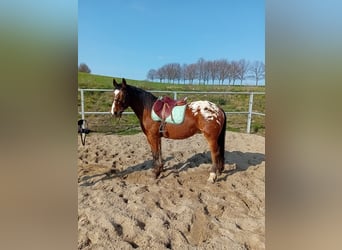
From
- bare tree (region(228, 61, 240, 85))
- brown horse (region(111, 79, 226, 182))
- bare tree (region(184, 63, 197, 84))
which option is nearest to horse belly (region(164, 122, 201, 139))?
brown horse (region(111, 79, 226, 182))

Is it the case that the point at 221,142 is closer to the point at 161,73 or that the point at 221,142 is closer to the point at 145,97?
the point at 145,97

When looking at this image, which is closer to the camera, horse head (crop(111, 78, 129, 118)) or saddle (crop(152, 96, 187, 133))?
horse head (crop(111, 78, 129, 118))

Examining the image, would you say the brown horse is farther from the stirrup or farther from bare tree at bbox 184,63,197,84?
bare tree at bbox 184,63,197,84

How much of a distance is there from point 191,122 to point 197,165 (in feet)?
1.95

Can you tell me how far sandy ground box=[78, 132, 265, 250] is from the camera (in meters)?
1.15

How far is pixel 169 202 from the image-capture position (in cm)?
158

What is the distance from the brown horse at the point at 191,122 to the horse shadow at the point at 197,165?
0.22 m

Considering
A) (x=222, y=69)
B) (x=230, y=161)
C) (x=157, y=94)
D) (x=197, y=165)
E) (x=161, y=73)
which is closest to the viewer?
(x=222, y=69)

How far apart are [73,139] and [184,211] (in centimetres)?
113

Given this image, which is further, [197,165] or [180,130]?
[197,165]

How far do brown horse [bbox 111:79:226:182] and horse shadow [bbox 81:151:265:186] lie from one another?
22 cm

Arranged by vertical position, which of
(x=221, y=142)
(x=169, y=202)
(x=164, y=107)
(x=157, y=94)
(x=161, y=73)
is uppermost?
(x=161, y=73)

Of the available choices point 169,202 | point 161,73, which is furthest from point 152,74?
point 169,202
